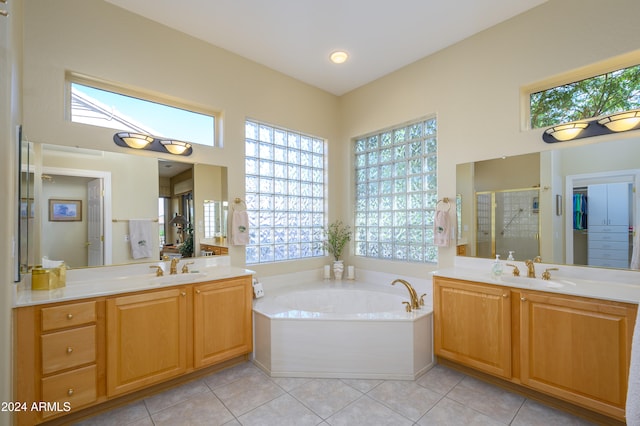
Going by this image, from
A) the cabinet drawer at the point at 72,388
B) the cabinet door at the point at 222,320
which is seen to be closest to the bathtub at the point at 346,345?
the cabinet door at the point at 222,320

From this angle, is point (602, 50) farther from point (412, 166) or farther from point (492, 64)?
point (412, 166)

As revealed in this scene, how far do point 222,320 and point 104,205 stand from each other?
4.35 ft

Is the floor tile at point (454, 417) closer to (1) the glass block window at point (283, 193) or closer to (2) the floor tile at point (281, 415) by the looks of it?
(2) the floor tile at point (281, 415)

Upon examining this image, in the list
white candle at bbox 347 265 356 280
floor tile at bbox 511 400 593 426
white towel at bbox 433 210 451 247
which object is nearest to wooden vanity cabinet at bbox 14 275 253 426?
white candle at bbox 347 265 356 280

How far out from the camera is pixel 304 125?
12.2 feet

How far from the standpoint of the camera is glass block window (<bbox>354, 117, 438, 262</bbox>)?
319 cm

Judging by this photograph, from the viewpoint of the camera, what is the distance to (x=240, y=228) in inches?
119

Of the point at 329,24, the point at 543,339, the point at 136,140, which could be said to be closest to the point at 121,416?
the point at 136,140

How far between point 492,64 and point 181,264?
339cm

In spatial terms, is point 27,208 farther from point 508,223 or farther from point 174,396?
point 508,223

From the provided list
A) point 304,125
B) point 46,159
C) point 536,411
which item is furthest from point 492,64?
point 46,159

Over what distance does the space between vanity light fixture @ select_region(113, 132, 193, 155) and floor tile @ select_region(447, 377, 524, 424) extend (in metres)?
3.02

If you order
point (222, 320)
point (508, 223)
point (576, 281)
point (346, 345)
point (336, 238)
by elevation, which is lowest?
point (346, 345)

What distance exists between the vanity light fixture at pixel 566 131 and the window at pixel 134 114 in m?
3.06
